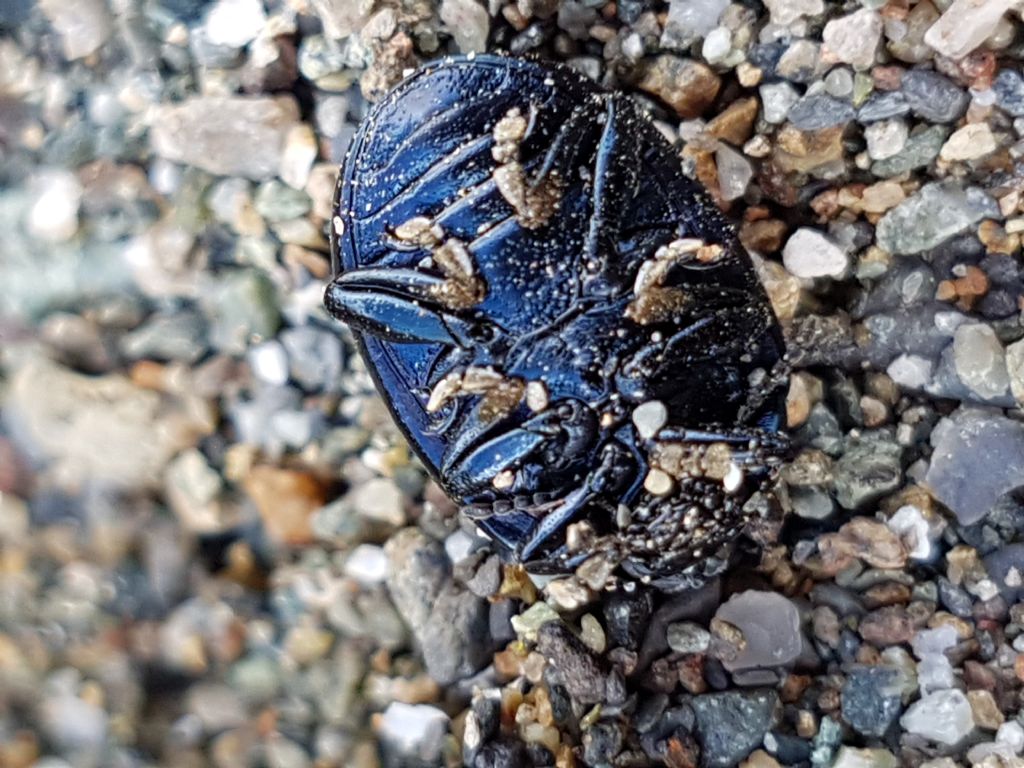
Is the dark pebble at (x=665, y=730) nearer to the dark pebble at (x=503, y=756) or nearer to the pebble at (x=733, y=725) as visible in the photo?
the pebble at (x=733, y=725)

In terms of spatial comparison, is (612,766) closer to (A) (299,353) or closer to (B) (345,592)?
(B) (345,592)

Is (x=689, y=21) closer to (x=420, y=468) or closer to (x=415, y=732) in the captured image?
(x=420, y=468)

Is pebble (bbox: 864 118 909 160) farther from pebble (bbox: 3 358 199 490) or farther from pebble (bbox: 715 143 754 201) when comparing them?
pebble (bbox: 3 358 199 490)

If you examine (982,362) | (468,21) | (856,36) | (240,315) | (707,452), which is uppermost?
(468,21)

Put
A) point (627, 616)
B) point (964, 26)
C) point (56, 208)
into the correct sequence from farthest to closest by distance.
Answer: point (56, 208)
point (627, 616)
point (964, 26)

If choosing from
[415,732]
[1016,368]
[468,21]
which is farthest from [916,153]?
[415,732]

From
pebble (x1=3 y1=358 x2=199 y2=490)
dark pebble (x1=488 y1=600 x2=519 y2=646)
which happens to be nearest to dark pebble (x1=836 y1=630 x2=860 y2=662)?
dark pebble (x1=488 y1=600 x2=519 y2=646)
